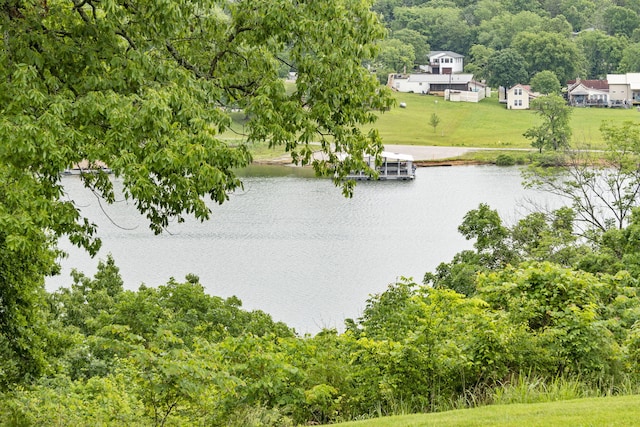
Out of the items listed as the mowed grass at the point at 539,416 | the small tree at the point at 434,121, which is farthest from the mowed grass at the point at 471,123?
the mowed grass at the point at 539,416

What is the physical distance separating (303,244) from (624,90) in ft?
316

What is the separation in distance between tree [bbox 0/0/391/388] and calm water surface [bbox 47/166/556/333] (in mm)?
14675

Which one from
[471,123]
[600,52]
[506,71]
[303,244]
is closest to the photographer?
[303,244]

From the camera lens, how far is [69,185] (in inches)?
2442

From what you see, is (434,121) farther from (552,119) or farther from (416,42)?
(416,42)

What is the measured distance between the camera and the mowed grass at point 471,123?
95.8m

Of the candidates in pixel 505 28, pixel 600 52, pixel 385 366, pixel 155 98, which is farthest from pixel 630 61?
pixel 155 98

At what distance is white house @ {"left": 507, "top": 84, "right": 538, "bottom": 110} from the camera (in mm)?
118312

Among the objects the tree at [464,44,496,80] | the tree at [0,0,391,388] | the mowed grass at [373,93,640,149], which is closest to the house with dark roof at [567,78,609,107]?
the mowed grass at [373,93,640,149]

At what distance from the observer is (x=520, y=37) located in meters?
143

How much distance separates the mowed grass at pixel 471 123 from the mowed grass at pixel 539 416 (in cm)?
7930

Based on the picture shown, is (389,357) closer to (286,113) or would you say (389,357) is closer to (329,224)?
(286,113)

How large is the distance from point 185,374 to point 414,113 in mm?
107106

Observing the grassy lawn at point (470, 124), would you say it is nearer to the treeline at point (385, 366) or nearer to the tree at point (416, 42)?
the tree at point (416, 42)
